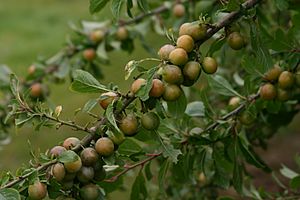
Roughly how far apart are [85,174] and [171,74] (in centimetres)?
22

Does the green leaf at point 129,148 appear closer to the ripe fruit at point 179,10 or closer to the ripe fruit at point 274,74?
the ripe fruit at point 274,74

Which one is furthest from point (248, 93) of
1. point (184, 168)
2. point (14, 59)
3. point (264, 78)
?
point (14, 59)

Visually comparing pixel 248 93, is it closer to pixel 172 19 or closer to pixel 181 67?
pixel 181 67

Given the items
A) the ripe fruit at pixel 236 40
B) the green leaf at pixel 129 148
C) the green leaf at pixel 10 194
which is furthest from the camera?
the green leaf at pixel 129 148

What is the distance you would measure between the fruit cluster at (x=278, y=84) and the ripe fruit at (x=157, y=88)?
0.41 m

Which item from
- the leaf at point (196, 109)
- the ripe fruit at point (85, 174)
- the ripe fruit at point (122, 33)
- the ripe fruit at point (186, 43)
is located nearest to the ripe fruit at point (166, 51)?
the ripe fruit at point (186, 43)

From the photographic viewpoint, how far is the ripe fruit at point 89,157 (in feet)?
3.44

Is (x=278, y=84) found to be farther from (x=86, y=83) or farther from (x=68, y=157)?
(x=68, y=157)

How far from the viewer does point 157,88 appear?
1.09 metres

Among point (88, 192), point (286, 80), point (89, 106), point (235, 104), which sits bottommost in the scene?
point (235, 104)

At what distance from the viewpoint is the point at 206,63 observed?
1.15 meters

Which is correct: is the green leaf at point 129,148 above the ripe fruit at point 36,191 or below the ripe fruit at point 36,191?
below

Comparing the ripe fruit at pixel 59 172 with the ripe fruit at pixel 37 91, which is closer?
the ripe fruit at pixel 59 172

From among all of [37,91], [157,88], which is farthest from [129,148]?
[37,91]
